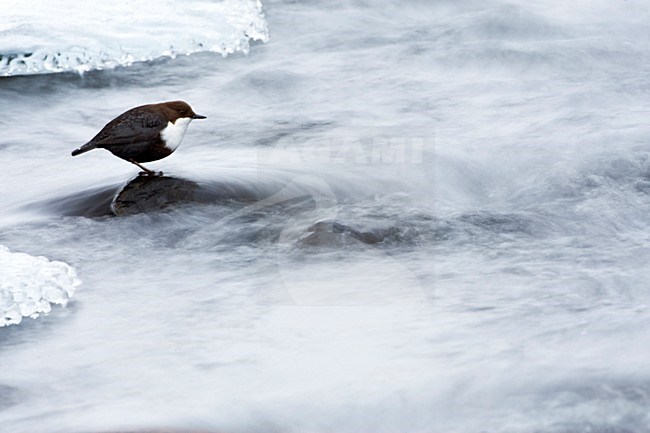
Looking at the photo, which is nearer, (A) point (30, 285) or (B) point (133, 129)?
(A) point (30, 285)

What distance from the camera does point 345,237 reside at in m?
4.64

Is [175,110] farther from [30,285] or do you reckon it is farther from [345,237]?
[30,285]

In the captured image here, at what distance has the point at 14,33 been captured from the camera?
8219mm

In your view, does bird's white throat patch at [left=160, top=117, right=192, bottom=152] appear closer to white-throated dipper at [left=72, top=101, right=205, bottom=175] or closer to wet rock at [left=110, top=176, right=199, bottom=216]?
white-throated dipper at [left=72, top=101, right=205, bottom=175]

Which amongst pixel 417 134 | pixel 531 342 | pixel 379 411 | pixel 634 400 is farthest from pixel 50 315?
pixel 417 134

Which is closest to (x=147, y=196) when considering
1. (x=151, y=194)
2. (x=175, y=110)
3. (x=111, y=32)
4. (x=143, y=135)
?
(x=151, y=194)

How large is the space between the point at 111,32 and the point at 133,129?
353cm

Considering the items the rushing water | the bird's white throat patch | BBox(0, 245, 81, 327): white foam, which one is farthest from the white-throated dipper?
BBox(0, 245, 81, 327): white foam

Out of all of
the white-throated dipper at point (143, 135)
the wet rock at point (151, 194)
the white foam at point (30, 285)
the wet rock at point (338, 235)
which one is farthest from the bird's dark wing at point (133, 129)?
the wet rock at point (338, 235)

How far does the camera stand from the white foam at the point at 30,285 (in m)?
4.01

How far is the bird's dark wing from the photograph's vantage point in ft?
16.9

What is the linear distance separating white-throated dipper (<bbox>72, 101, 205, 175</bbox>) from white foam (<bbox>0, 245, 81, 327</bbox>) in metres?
0.85

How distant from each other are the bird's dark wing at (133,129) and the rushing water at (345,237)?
0.30 meters

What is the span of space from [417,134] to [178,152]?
148 cm
